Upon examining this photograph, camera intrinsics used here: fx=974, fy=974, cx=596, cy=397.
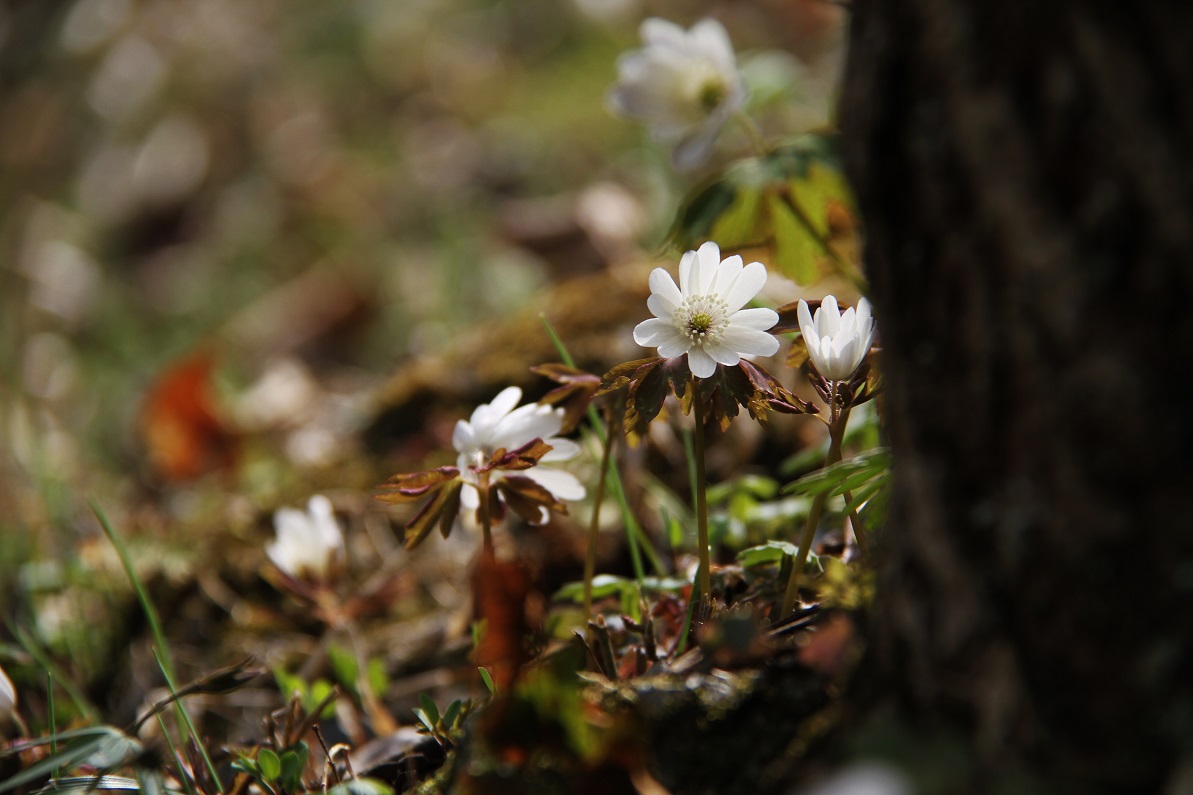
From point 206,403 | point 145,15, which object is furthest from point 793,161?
point 145,15

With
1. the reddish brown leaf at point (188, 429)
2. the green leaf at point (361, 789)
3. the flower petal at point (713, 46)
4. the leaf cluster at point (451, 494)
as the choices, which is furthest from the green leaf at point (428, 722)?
the reddish brown leaf at point (188, 429)

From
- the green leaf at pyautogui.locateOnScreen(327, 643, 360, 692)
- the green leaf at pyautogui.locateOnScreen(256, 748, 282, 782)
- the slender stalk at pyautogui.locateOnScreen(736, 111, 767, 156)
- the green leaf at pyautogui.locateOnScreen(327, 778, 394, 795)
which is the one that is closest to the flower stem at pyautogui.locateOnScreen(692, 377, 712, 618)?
the green leaf at pyautogui.locateOnScreen(327, 778, 394, 795)

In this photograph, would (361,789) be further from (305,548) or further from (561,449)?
(305,548)

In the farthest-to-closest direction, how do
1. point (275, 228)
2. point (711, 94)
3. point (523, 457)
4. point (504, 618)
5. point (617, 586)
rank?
point (275, 228), point (711, 94), point (617, 586), point (523, 457), point (504, 618)

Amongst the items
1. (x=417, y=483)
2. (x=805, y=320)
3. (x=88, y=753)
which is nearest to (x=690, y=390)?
(x=805, y=320)

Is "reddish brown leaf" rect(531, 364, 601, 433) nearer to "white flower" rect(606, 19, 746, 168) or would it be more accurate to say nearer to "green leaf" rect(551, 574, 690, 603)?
"green leaf" rect(551, 574, 690, 603)

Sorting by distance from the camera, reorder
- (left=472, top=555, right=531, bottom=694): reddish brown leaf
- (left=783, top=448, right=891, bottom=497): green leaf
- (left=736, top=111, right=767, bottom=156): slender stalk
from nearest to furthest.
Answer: (left=472, top=555, right=531, bottom=694): reddish brown leaf
(left=783, top=448, right=891, bottom=497): green leaf
(left=736, top=111, right=767, bottom=156): slender stalk

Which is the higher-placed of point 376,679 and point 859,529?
point 859,529
